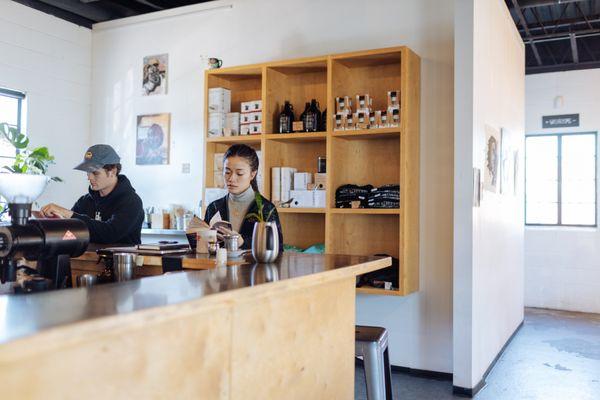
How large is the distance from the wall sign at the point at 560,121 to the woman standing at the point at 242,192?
5910mm

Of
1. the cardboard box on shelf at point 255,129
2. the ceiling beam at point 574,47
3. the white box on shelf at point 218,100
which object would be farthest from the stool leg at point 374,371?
the ceiling beam at point 574,47

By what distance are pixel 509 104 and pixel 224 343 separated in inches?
187

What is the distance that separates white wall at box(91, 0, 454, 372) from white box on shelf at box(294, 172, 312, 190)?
2.94 feet

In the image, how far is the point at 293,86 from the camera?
16.6 ft

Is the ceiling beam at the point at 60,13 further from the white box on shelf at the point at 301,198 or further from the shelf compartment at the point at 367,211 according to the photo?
the shelf compartment at the point at 367,211

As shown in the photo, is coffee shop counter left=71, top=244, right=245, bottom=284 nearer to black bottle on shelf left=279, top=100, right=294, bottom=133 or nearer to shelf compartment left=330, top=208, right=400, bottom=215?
shelf compartment left=330, top=208, right=400, bottom=215

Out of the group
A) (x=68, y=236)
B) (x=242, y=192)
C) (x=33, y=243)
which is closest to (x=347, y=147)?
(x=242, y=192)

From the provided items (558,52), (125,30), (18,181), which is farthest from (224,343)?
(558,52)

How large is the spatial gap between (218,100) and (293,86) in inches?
25.2

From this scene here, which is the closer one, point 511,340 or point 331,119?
point 331,119

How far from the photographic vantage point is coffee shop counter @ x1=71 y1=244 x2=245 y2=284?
264 cm

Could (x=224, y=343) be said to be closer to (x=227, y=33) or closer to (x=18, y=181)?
(x=18, y=181)

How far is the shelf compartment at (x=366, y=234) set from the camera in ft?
15.2

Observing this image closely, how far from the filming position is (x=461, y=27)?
4.12 metres
